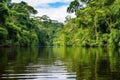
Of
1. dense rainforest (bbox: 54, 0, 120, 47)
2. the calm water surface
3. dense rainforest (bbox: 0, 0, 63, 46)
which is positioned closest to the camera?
the calm water surface

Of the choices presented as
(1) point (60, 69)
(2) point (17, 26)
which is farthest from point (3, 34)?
(1) point (60, 69)

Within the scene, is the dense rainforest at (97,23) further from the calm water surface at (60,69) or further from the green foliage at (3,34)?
the calm water surface at (60,69)

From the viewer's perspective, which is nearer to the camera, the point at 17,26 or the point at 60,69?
the point at 60,69

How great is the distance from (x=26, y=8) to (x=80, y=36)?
49.9 m

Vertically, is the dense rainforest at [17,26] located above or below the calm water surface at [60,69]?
above

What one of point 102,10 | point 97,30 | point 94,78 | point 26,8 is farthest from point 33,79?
point 26,8

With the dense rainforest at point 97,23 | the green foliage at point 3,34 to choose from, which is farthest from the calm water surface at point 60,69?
the dense rainforest at point 97,23

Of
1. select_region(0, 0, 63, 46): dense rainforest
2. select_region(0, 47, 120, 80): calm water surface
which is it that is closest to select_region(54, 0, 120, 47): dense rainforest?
select_region(0, 0, 63, 46): dense rainforest

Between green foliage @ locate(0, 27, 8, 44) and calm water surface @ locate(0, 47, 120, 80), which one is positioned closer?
calm water surface @ locate(0, 47, 120, 80)

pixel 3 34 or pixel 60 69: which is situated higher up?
pixel 3 34

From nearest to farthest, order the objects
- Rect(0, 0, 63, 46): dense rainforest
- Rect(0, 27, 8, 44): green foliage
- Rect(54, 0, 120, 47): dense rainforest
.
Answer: Rect(0, 27, 8, 44): green foliage → Rect(0, 0, 63, 46): dense rainforest → Rect(54, 0, 120, 47): dense rainforest

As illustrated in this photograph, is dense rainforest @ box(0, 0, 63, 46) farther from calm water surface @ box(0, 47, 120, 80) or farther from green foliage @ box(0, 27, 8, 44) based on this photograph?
calm water surface @ box(0, 47, 120, 80)

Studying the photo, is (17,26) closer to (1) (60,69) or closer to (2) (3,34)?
(2) (3,34)

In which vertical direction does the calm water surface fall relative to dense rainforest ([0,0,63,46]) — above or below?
below
